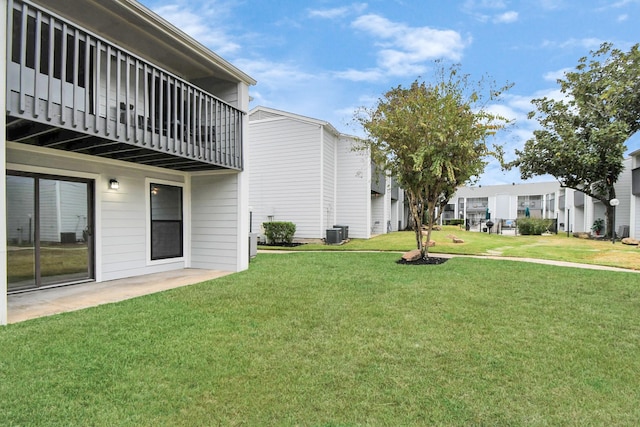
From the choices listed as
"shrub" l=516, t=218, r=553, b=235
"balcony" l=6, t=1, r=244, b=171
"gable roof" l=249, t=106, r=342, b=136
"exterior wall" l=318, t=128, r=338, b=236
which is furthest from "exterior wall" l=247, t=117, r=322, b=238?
"shrub" l=516, t=218, r=553, b=235

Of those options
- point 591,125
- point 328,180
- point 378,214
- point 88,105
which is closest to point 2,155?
point 88,105

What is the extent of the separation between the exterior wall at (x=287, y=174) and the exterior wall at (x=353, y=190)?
2.30 metres

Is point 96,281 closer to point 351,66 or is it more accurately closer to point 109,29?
→ point 109,29

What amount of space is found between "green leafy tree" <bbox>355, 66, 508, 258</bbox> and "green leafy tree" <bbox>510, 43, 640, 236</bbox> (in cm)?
1304

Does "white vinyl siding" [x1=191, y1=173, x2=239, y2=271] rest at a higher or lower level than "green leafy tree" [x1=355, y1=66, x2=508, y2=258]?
lower

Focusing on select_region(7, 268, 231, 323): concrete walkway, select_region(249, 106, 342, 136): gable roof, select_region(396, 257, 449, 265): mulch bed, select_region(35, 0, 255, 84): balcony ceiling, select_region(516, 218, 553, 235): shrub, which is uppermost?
select_region(249, 106, 342, 136): gable roof

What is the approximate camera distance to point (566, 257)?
10.6 meters

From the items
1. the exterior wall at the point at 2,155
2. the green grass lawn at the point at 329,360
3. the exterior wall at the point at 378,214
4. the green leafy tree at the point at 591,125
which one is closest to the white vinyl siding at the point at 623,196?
the green leafy tree at the point at 591,125

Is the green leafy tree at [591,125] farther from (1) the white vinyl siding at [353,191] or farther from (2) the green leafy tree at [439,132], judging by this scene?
(2) the green leafy tree at [439,132]

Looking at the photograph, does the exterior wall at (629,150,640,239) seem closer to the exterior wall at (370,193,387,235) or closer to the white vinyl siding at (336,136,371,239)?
the exterior wall at (370,193,387,235)

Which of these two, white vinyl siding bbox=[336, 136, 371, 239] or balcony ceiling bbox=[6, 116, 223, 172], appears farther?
white vinyl siding bbox=[336, 136, 371, 239]

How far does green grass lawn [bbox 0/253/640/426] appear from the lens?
2.50 meters

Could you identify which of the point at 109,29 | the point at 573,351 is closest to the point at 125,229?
Result: the point at 109,29

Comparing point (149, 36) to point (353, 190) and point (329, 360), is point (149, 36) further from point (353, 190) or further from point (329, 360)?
point (353, 190)
